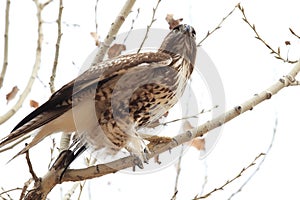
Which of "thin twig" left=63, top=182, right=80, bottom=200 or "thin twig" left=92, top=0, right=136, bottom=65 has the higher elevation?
"thin twig" left=92, top=0, right=136, bottom=65

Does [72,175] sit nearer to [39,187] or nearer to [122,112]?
[39,187]

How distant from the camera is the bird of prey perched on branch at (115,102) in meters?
3.85

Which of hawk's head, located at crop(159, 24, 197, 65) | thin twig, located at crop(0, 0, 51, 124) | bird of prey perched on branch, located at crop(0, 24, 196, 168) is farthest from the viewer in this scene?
hawk's head, located at crop(159, 24, 197, 65)

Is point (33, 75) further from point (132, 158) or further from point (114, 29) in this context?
point (114, 29)

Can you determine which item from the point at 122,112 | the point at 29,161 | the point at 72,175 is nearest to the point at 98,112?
the point at 122,112

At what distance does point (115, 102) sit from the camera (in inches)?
156

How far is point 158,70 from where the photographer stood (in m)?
4.13

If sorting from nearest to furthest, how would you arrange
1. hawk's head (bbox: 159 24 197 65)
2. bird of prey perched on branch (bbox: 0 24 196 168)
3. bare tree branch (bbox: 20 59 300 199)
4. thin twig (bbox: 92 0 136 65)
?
1. bare tree branch (bbox: 20 59 300 199)
2. bird of prey perched on branch (bbox: 0 24 196 168)
3. thin twig (bbox: 92 0 136 65)
4. hawk's head (bbox: 159 24 197 65)

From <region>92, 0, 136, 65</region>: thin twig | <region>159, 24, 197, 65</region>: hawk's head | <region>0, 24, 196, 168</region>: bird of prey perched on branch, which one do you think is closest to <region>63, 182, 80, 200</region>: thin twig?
<region>0, 24, 196, 168</region>: bird of prey perched on branch

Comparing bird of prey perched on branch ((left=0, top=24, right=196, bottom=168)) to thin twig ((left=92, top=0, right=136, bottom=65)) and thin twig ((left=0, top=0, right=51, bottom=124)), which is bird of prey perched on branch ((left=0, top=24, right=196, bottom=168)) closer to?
thin twig ((left=92, top=0, right=136, bottom=65))

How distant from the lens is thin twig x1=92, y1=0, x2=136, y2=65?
13.8 feet

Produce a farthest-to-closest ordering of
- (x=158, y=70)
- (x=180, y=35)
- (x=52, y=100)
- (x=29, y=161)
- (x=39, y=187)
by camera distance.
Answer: (x=180, y=35) → (x=158, y=70) → (x=52, y=100) → (x=39, y=187) → (x=29, y=161)

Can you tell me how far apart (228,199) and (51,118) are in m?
1.44

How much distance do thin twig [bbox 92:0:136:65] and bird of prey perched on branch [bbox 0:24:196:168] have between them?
19cm
